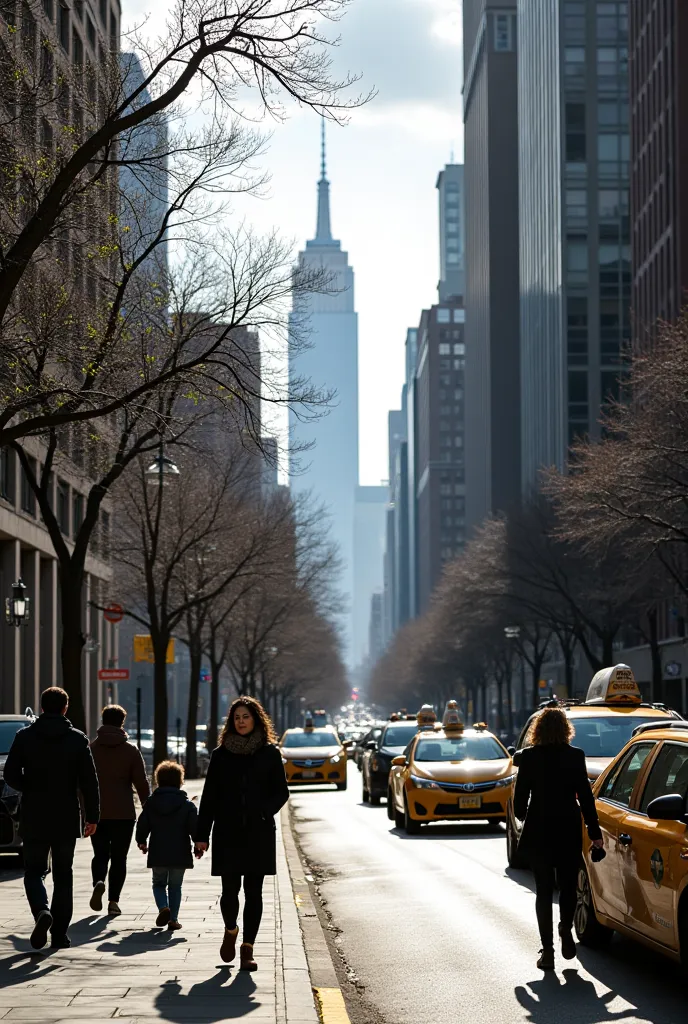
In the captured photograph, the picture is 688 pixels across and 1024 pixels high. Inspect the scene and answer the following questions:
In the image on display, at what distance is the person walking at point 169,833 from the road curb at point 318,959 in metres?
1.05

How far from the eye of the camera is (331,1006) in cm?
918

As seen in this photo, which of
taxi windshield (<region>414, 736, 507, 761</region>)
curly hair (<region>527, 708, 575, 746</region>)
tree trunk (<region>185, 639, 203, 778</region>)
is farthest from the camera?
tree trunk (<region>185, 639, 203, 778</region>)

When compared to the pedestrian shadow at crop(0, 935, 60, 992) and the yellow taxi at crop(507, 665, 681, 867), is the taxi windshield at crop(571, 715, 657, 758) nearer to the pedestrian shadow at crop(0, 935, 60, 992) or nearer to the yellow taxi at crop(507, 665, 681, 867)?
the yellow taxi at crop(507, 665, 681, 867)

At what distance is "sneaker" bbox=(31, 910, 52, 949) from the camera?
35.5 feet

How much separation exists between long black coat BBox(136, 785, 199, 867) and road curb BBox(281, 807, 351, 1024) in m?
1.15

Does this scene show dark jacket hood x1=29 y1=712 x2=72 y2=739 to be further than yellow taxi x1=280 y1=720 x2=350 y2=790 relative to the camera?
No

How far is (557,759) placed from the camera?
431 inches

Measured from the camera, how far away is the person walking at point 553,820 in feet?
35.3

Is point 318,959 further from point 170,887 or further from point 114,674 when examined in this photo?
point 114,674

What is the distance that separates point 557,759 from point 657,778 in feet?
2.67

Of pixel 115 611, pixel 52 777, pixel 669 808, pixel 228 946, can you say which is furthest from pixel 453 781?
pixel 669 808

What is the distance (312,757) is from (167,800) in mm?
30373

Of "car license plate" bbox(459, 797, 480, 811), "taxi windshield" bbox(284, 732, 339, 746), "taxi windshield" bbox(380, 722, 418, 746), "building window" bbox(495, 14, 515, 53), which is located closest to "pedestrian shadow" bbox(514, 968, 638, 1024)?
"car license plate" bbox(459, 797, 480, 811)

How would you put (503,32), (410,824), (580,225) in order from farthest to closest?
1. (503,32)
2. (580,225)
3. (410,824)
